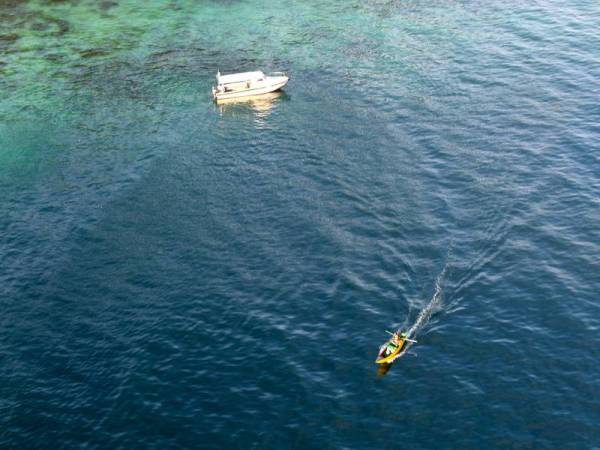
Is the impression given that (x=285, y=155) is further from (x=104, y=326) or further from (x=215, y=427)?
(x=215, y=427)

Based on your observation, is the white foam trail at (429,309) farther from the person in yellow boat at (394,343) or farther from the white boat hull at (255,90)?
the white boat hull at (255,90)

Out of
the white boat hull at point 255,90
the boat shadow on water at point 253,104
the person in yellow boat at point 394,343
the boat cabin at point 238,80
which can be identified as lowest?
the person in yellow boat at point 394,343

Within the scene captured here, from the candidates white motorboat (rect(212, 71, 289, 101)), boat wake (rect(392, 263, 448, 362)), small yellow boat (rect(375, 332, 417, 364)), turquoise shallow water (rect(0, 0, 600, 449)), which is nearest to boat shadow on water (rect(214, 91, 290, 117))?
turquoise shallow water (rect(0, 0, 600, 449))

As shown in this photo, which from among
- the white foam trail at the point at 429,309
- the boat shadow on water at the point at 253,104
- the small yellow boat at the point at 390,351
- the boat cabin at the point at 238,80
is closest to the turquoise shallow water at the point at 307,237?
the white foam trail at the point at 429,309

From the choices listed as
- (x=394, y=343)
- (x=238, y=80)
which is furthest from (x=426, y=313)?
(x=238, y=80)

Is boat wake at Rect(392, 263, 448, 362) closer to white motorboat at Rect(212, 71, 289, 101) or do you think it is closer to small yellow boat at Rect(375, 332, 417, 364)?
small yellow boat at Rect(375, 332, 417, 364)

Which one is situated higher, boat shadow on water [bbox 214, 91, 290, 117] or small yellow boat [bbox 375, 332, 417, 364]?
boat shadow on water [bbox 214, 91, 290, 117]

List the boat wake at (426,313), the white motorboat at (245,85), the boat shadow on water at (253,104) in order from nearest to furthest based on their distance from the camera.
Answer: the boat wake at (426,313)
the boat shadow on water at (253,104)
the white motorboat at (245,85)
